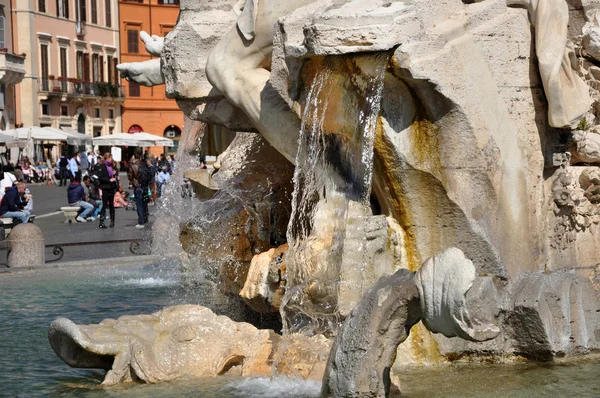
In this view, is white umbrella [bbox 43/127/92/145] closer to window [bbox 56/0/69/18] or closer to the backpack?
window [bbox 56/0/69/18]

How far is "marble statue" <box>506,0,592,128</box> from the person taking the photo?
20.5 feet

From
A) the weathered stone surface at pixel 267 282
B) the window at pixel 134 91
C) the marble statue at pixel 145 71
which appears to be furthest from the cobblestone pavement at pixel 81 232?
the window at pixel 134 91

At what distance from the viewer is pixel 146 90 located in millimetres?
69125

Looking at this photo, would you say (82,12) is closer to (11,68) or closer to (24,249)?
(11,68)

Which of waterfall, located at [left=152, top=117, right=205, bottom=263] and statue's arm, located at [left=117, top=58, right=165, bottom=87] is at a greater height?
statue's arm, located at [left=117, top=58, right=165, bottom=87]

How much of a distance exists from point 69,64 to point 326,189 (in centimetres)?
5982

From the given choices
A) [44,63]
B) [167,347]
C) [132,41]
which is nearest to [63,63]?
[44,63]

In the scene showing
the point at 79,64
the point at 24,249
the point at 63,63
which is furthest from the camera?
the point at 79,64

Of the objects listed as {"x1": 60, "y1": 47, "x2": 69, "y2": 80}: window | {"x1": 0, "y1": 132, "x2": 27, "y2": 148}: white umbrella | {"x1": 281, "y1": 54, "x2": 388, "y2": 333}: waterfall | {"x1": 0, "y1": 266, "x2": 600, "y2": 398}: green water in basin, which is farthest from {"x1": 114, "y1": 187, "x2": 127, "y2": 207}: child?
{"x1": 60, "y1": 47, "x2": 69, "y2": 80}: window

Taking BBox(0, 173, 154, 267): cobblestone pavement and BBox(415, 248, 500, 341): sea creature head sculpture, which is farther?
BBox(0, 173, 154, 267): cobblestone pavement

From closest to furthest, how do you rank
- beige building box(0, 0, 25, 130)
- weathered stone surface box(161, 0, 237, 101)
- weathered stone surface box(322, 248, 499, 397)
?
1. weathered stone surface box(322, 248, 499, 397)
2. weathered stone surface box(161, 0, 237, 101)
3. beige building box(0, 0, 25, 130)

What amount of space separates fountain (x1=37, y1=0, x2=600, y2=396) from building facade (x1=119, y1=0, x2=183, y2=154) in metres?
62.1

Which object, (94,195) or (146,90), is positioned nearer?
(94,195)

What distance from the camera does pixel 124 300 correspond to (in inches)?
387
